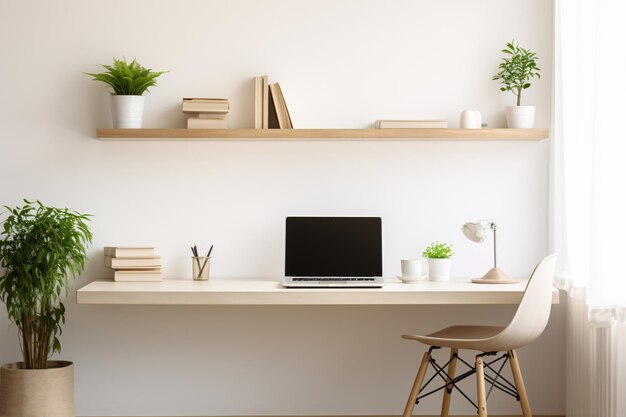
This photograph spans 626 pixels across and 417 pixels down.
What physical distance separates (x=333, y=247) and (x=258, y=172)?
0.55 m

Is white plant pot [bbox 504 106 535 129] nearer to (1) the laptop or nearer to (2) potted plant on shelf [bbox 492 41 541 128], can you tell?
(2) potted plant on shelf [bbox 492 41 541 128]

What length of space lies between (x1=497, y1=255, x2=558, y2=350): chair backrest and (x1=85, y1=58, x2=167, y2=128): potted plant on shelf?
196 centimetres

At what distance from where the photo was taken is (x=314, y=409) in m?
4.07

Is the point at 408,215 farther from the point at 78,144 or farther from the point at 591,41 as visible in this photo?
the point at 78,144

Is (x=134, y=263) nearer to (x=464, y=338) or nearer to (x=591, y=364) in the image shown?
(x=464, y=338)

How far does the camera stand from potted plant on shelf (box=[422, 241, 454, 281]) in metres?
3.90

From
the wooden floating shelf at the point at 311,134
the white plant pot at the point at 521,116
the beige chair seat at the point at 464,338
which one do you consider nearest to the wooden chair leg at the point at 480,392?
the beige chair seat at the point at 464,338

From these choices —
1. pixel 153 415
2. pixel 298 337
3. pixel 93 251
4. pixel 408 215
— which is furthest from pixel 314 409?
pixel 93 251

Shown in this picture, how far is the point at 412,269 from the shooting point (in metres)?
3.85

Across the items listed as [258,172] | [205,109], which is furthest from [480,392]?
[205,109]

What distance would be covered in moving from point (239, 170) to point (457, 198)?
110 cm

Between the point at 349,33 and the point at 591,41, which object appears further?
the point at 349,33

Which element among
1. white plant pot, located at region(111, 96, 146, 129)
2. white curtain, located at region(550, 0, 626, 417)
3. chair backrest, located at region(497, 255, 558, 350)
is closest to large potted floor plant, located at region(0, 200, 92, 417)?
white plant pot, located at region(111, 96, 146, 129)

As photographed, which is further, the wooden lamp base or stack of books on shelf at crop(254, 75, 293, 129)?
stack of books on shelf at crop(254, 75, 293, 129)
